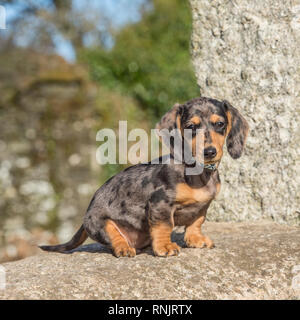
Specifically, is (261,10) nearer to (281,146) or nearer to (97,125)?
(281,146)

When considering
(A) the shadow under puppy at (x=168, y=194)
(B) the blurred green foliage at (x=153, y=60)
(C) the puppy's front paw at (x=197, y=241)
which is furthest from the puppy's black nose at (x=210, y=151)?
(B) the blurred green foliage at (x=153, y=60)

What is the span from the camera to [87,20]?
14.8 meters

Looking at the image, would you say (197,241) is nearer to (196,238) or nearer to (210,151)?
(196,238)

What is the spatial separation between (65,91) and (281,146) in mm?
6122

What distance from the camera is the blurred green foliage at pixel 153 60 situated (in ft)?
35.8

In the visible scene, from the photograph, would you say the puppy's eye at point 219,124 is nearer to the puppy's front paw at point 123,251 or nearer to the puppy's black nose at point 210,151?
the puppy's black nose at point 210,151

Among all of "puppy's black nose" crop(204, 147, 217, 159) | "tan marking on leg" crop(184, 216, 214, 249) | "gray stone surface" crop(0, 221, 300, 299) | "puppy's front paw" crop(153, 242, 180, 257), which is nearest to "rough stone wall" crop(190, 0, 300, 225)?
"gray stone surface" crop(0, 221, 300, 299)

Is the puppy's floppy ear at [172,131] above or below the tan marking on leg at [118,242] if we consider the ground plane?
above

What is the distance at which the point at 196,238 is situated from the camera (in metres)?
4.92

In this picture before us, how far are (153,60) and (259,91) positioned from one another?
5.58 m

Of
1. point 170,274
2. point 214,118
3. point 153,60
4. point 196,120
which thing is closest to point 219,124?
point 214,118

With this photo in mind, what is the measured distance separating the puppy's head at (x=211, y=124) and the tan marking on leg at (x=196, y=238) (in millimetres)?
815

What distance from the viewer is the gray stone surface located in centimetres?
396

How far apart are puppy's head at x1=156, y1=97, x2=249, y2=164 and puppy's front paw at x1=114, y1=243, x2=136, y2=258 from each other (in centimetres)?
119
